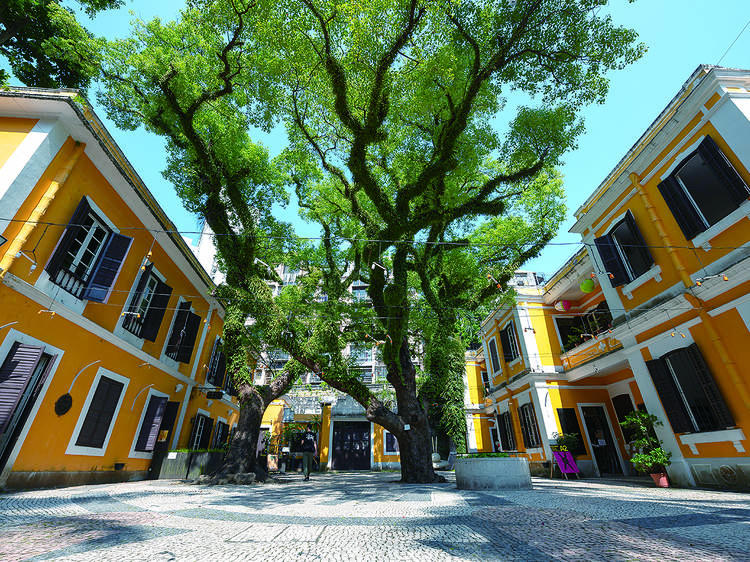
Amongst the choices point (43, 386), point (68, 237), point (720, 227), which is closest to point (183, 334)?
point (43, 386)

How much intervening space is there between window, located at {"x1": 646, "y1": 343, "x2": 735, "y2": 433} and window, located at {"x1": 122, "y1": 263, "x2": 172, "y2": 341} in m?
13.5

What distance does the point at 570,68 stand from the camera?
8.67m

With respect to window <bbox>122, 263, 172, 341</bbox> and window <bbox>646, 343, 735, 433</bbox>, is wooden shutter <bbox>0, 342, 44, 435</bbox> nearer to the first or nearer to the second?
window <bbox>122, 263, 172, 341</bbox>

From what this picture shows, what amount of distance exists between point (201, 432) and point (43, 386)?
848 cm

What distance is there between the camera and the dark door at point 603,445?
1228 centimetres

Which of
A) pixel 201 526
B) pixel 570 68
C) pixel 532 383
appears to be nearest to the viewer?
pixel 201 526

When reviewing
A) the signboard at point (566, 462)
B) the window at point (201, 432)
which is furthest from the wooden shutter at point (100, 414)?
the signboard at point (566, 462)

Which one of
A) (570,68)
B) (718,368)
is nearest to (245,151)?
(570,68)

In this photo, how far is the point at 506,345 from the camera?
15.8m


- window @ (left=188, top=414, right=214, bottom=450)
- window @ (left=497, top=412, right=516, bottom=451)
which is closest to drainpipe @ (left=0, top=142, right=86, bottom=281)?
window @ (left=188, top=414, right=214, bottom=450)

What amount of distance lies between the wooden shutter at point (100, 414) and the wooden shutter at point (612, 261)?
14043mm

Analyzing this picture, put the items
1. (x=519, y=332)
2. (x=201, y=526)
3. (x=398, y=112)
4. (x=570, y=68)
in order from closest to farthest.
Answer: (x=201, y=526) → (x=570, y=68) → (x=398, y=112) → (x=519, y=332)

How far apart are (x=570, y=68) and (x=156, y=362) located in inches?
576

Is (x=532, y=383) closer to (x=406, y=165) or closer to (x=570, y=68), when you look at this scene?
(x=406, y=165)
